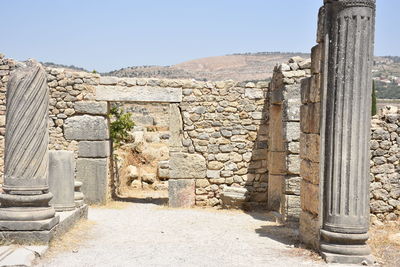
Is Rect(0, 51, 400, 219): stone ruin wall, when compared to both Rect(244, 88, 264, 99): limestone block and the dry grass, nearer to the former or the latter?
Rect(244, 88, 264, 99): limestone block

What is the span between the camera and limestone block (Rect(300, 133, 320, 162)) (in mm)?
6873

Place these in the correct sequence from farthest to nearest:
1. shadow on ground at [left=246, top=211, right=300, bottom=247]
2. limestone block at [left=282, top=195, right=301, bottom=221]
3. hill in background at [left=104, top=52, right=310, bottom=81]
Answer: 1. hill in background at [left=104, top=52, right=310, bottom=81]
2. limestone block at [left=282, top=195, right=301, bottom=221]
3. shadow on ground at [left=246, top=211, right=300, bottom=247]

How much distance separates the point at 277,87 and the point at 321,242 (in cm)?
498

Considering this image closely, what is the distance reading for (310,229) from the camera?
710 centimetres

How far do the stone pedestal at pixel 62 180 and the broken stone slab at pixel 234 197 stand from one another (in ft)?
13.0

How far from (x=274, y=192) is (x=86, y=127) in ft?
14.8

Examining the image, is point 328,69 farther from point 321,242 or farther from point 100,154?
point 100,154

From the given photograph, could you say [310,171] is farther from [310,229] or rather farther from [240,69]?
[240,69]

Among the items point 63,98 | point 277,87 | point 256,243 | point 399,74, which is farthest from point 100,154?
point 399,74

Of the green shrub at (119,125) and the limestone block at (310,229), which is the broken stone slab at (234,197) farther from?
the limestone block at (310,229)

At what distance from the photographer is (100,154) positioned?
1179 cm

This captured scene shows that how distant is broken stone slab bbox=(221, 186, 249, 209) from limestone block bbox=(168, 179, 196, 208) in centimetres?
73

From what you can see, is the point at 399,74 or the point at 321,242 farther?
the point at 399,74

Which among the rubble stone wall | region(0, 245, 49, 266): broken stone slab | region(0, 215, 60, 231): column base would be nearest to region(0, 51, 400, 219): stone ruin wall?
the rubble stone wall
